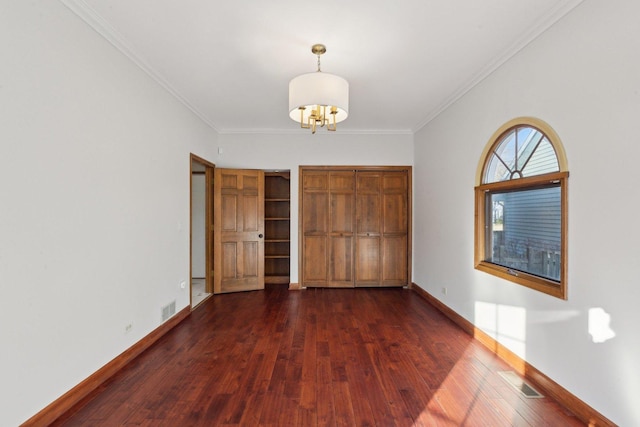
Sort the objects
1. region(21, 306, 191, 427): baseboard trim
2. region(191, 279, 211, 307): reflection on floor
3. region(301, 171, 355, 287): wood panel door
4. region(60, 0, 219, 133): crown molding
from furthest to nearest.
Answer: region(301, 171, 355, 287): wood panel door < region(191, 279, 211, 307): reflection on floor < region(60, 0, 219, 133): crown molding < region(21, 306, 191, 427): baseboard trim

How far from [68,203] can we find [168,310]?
1.81 meters

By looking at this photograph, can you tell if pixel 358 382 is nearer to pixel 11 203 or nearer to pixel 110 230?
pixel 110 230

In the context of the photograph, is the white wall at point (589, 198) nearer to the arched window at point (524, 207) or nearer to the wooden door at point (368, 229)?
the arched window at point (524, 207)

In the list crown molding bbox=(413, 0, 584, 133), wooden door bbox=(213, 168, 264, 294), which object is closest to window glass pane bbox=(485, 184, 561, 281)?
crown molding bbox=(413, 0, 584, 133)

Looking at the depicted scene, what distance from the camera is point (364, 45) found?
102 inches

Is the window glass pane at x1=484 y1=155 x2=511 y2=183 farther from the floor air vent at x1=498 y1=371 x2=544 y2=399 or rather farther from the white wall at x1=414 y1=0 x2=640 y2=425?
the floor air vent at x1=498 y1=371 x2=544 y2=399

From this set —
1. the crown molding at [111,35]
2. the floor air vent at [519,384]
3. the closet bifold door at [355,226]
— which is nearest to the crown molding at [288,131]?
the closet bifold door at [355,226]

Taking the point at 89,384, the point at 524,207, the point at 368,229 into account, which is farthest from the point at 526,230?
the point at 89,384

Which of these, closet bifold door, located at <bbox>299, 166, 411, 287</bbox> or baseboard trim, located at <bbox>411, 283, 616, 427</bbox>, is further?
closet bifold door, located at <bbox>299, 166, 411, 287</bbox>

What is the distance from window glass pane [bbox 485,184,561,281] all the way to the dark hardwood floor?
3.01ft

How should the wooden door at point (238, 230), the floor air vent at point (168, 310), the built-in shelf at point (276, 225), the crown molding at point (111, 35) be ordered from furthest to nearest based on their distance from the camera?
the built-in shelf at point (276, 225) → the wooden door at point (238, 230) → the floor air vent at point (168, 310) → the crown molding at point (111, 35)

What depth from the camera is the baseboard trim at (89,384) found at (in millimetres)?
1822

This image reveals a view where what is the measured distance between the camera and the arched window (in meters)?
2.22

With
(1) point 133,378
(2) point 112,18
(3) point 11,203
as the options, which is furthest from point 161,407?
(2) point 112,18
